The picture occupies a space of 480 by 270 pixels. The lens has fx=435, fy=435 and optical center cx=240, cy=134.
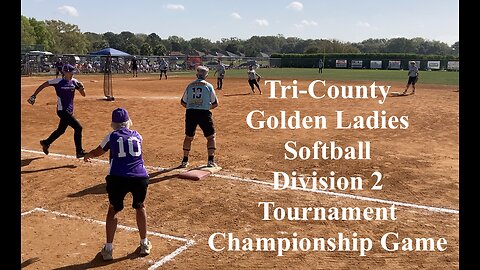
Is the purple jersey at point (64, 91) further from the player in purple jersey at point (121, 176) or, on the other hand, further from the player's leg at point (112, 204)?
the player's leg at point (112, 204)

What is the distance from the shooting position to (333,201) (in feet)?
26.3

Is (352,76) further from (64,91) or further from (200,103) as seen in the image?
(64,91)

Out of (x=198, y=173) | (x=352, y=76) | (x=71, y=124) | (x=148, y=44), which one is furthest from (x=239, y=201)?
(x=148, y=44)

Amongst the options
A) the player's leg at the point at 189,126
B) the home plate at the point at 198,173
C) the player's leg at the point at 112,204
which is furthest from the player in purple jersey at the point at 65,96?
the player's leg at the point at 112,204

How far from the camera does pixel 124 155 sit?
5723mm

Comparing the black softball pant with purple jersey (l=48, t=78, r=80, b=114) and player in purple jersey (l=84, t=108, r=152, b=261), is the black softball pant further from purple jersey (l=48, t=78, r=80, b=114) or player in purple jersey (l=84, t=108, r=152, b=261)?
player in purple jersey (l=84, t=108, r=152, b=261)

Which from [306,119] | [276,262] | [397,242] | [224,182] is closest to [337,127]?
[306,119]

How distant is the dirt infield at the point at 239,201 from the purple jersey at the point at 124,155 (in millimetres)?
1163

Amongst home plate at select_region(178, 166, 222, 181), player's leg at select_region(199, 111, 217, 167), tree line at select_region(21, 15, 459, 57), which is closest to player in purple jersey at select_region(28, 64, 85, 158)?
home plate at select_region(178, 166, 222, 181)

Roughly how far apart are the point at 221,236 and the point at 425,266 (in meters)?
2.84

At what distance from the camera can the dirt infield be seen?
5.88m

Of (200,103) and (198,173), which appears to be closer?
(198,173)

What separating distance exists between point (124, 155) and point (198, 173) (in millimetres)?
3831

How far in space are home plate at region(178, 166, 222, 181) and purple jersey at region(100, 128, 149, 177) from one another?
3417mm
